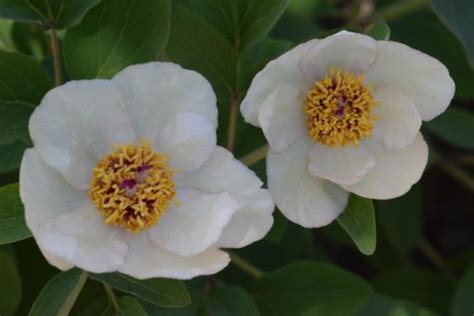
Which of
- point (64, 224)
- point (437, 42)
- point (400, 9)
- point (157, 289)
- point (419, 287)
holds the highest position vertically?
point (64, 224)

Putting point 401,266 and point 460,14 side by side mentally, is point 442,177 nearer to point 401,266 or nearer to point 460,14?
point 401,266

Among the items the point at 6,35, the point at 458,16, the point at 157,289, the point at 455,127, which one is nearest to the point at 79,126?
the point at 157,289

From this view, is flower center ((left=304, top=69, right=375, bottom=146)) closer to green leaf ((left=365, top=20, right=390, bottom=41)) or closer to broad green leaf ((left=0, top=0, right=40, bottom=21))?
green leaf ((left=365, top=20, right=390, bottom=41))

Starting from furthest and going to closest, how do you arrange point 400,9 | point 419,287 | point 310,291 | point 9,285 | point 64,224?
point 419,287, point 400,9, point 310,291, point 9,285, point 64,224

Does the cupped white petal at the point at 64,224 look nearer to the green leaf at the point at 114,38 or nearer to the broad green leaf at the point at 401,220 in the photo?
the green leaf at the point at 114,38

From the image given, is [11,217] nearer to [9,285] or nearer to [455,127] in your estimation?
[9,285]

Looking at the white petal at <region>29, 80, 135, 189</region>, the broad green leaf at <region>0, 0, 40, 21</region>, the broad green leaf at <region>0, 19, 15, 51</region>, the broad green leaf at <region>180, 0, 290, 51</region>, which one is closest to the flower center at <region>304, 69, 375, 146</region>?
the broad green leaf at <region>180, 0, 290, 51</region>

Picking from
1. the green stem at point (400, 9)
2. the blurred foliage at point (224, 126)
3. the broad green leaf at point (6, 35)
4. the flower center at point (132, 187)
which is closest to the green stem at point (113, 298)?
the blurred foliage at point (224, 126)
